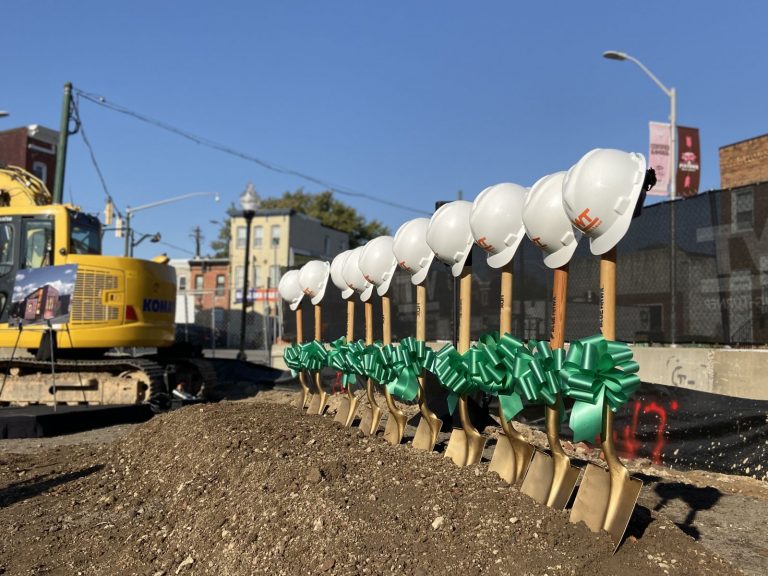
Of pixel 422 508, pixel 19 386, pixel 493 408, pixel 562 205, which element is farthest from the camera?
pixel 19 386

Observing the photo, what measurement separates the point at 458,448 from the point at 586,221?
2194 millimetres

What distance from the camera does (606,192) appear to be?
14.4ft

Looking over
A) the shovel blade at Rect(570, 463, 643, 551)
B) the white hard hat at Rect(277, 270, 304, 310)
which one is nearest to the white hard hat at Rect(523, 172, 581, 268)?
the shovel blade at Rect(570, 463, 643, 551)

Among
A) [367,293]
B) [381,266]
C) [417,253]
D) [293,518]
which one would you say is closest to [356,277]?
[367,293]

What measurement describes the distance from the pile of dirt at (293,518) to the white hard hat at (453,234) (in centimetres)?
170

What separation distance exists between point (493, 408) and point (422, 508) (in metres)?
4.32

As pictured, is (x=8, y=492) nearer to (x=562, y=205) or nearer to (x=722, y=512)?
(x=562, y=205)

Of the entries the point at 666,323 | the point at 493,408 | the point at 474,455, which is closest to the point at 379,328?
the point at 493,408

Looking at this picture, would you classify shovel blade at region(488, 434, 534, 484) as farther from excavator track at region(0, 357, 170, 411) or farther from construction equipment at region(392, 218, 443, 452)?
excavator track at region(0, 357, 170, 411)

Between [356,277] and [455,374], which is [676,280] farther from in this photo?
[455,374]

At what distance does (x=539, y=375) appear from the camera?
461 cm

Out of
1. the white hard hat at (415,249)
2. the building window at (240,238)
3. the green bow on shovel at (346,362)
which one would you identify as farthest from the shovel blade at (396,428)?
the building window at (240,238)

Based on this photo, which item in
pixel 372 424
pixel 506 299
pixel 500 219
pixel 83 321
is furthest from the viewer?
pixel 83 321

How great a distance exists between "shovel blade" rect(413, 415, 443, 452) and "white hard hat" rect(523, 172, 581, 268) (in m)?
1.87
